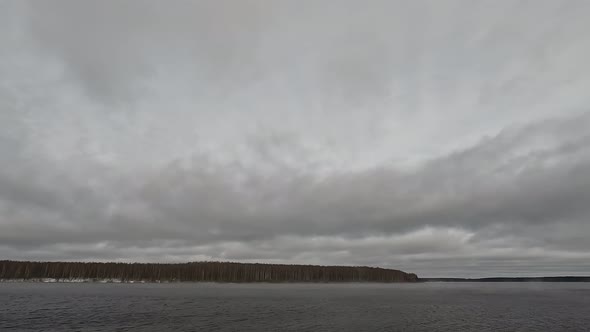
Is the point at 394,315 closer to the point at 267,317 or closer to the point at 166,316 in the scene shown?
the point at 267,317

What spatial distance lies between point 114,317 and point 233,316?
1603 cm

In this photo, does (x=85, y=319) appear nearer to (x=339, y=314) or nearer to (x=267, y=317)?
(x=267, y=317)

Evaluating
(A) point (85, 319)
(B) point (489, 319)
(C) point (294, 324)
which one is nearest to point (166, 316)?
(A) point (85, 319)

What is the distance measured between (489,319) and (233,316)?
39.3m

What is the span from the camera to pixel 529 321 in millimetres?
56688

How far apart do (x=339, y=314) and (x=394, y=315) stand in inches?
357

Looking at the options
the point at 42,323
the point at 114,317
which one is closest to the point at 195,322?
the point at 114,317

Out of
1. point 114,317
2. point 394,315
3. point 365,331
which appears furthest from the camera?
point 394,315

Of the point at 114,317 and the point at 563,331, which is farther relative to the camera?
the point at 114,317

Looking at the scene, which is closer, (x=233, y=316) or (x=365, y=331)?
(x=365, y=331)

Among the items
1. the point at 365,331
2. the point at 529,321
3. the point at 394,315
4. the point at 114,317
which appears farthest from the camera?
the point at 394,315

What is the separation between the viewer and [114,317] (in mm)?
51438

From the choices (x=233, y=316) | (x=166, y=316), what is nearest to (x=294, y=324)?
(x=233, y=316)

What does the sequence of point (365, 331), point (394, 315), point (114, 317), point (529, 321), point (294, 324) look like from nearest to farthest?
1. point (365, 331)
2. point (294, 324)
3. point (114, 317)
4. point (529, 321)
5. point (394, 315)
